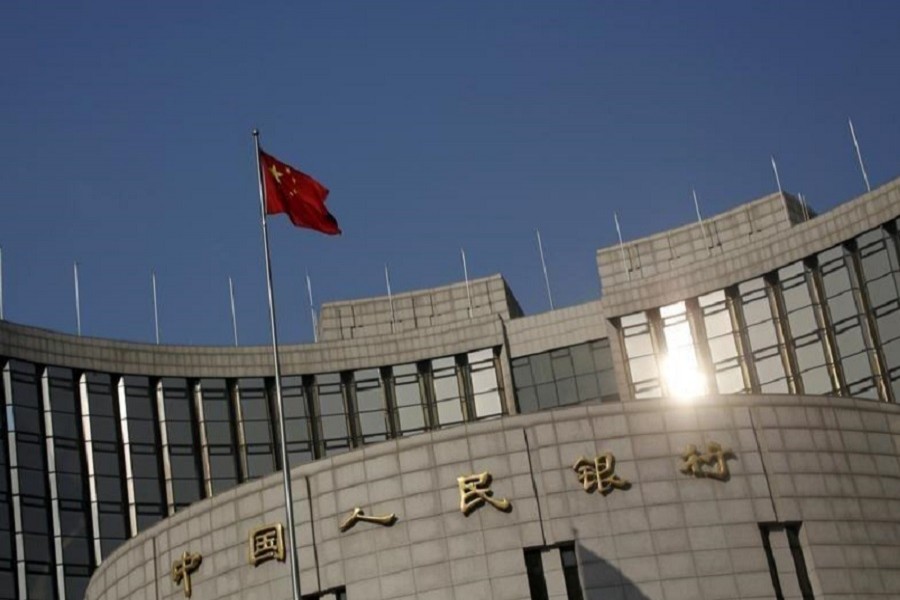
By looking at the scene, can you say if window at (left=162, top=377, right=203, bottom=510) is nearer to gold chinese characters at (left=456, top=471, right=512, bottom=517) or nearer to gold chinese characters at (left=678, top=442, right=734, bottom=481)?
gold chinese characters at (left=456, top=471, right=512, bottom=517)

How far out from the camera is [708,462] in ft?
178

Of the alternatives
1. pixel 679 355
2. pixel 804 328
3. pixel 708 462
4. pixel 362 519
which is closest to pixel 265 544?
pixel 362 519

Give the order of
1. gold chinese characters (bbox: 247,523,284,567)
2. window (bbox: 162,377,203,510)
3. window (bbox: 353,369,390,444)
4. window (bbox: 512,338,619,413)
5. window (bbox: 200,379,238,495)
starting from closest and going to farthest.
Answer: gold chinese characters (bbox: 247,523,284,567), window (bbox: 162,377,203,510), window (bbox: 200,379,238,495), window (bbox: 512,338,619,413), window (bbox: 353,369,390,444)

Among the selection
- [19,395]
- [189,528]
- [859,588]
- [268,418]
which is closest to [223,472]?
[268,418]

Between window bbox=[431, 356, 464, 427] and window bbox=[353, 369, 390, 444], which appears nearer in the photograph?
window bbox=[353, 369, 390, 444]

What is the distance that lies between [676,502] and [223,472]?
3416cm

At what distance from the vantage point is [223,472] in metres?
82.2

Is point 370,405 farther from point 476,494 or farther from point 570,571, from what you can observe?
point 570,571

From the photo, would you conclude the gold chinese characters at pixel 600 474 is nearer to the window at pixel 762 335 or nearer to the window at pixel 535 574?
the window at pixel 535 574

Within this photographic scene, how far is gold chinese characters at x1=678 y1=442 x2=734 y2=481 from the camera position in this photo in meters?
54.0

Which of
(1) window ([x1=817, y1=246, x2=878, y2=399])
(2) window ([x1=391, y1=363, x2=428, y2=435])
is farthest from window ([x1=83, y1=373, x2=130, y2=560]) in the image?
(1) window ([x1=817, y1=246, x2=878, y2=399])

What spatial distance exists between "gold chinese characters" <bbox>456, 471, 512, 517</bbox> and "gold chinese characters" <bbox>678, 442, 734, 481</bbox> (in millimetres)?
5965

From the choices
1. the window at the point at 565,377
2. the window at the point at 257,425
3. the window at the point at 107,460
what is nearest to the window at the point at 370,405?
the window at the point at 257,425

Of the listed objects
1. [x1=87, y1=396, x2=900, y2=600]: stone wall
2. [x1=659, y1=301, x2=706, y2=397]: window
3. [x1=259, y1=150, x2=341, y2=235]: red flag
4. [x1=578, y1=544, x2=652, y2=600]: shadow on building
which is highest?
[x1=659, y1=301, x2=706, y2=397]: window
